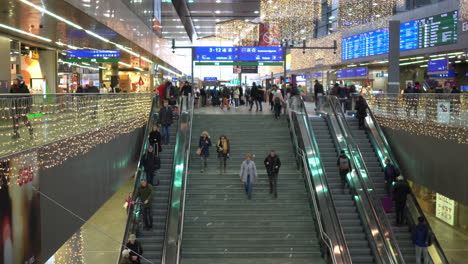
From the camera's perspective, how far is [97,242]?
17.4 meters

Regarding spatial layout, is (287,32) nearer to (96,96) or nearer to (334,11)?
(334,11)

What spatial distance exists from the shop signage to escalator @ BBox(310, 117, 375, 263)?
4297 millimetres

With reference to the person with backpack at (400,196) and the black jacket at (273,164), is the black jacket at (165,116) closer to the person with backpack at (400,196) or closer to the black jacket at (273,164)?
the black jacket at (273,164)

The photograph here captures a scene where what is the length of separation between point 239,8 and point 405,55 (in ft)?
85.3

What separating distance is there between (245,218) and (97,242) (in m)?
5.59

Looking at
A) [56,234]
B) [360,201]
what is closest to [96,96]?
[56,234]

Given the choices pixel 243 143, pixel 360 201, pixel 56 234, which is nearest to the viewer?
pixel 56 234

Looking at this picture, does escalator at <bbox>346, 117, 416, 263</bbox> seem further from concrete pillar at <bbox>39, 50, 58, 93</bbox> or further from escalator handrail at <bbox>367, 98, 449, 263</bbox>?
concrete pillar at <bbox>39, 50, 58, 93</bbox>

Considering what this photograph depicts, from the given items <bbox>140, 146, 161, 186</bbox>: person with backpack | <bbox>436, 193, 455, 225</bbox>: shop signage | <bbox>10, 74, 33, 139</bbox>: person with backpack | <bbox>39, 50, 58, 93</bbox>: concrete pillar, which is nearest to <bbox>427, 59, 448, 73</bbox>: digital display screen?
<bbox>436, 193, 455, 225</bbox>: shop signage

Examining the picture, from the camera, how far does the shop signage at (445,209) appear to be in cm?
1817

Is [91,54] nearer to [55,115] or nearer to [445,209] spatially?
[55,115]

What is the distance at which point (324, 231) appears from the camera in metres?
13.2

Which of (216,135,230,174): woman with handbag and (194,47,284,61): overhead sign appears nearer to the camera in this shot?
(216,135,230,174): woman with handbag

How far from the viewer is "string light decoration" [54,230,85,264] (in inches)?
597
